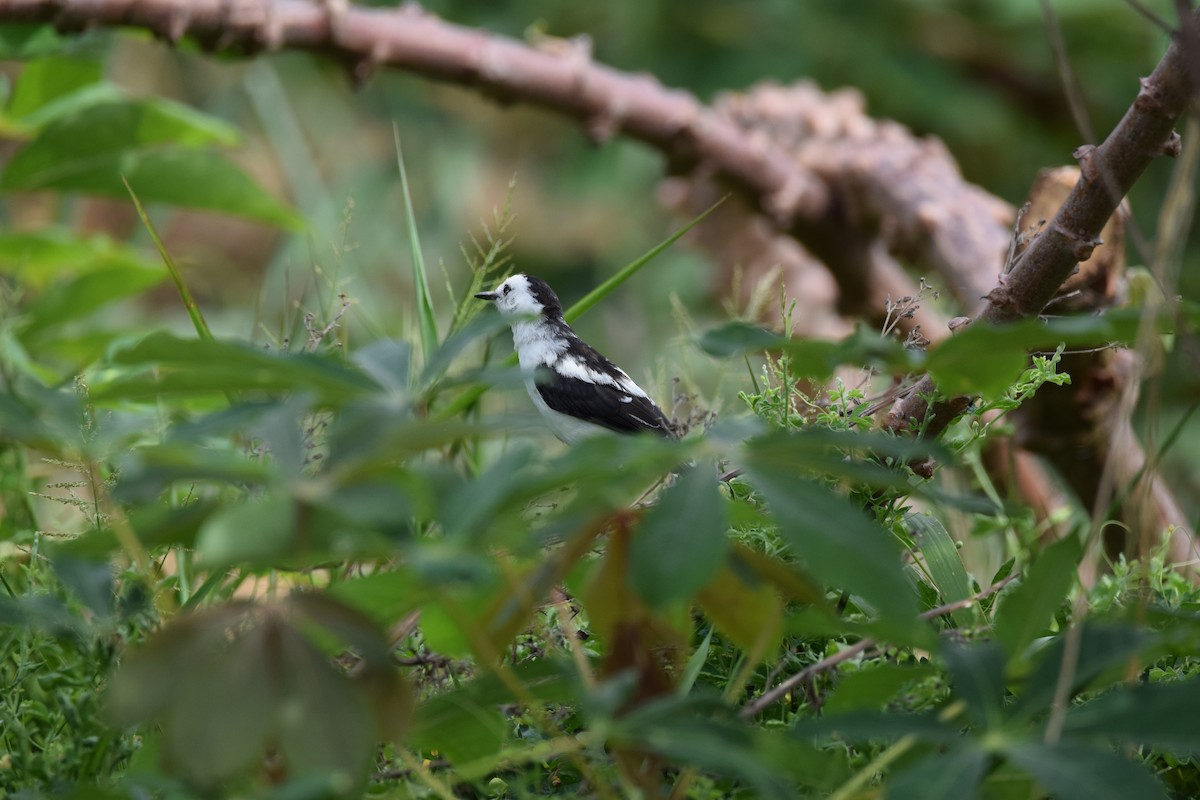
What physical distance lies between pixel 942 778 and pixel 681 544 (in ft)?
0.51

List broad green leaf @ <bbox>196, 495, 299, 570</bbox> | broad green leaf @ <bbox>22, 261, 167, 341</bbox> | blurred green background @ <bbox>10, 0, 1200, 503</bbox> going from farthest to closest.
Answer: blurred green background @ <bbox>10, 0, 1200, 503</bbox> → broad green leaf @ <bbox>22, 261, 167, 341</bbox> → broad green leaf @ <bbox>196, 495, 299, 570</bbox>

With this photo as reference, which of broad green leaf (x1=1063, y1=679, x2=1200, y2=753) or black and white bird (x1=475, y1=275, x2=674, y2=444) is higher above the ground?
broad green leaf (x1=1063, y1=679, x2=1200, y2=753)

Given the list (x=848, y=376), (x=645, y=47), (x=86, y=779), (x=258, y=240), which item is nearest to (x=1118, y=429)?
(x=86, y=779)

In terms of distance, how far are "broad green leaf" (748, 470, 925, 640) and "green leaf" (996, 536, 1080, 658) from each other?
112 mm

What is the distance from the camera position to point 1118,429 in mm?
685

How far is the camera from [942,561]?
3.25 ft

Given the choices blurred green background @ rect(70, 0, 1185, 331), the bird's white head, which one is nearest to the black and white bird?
the bird's white head

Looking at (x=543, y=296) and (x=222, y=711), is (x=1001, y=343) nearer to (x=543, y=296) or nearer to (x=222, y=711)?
(x=222, y=711)

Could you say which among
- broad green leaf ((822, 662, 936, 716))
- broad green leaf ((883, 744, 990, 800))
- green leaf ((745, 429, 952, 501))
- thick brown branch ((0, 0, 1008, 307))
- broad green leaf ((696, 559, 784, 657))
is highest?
green leaf ((745, 429, 952, 501))

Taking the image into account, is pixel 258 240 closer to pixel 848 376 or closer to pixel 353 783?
pixel 848 376

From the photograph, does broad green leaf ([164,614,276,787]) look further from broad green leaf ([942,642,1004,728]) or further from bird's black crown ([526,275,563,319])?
bird's black crown ([526,275,563,319])

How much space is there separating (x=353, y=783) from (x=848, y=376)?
1.60m

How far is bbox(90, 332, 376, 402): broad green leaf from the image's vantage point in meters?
0.57

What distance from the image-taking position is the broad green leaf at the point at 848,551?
55 centimetres
